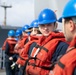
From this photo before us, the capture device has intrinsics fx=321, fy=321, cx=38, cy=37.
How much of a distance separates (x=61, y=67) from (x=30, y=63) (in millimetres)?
2515

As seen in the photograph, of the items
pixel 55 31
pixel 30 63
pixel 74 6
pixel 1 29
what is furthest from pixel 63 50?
pixel 1 29

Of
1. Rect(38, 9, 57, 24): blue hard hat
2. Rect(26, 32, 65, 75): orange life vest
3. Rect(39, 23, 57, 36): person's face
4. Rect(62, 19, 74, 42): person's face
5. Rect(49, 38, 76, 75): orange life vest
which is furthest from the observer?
Rect(38, 9, 57, 24): blue hard hat

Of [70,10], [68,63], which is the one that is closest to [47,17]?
[70,10]

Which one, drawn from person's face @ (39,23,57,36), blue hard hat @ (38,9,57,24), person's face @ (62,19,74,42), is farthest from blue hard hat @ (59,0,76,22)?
blue hard hat @ (38,9,57,24)

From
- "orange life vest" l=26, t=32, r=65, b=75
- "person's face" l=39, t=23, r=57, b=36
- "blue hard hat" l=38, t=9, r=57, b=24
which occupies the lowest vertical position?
"orange life vest" l=26, t=32, r=65, b=75

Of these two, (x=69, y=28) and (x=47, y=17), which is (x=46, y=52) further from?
(x=69, y=28)

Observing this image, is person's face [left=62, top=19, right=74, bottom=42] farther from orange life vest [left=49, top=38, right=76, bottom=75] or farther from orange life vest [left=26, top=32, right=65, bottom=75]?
orange life vest [left=26, top=32, right=65, bottom=75]

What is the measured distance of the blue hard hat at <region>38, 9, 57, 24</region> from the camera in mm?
4699

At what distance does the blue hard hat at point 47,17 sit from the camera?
4.70 metres

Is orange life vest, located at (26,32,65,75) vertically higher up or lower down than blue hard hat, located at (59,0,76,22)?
lower down

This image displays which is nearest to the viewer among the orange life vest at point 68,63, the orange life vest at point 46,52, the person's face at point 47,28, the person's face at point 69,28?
the orange life vest at point 68,63

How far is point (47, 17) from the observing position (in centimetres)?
486

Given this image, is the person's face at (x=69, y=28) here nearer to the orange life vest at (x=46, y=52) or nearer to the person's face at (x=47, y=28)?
the orange life vest at (x=46, y=52)

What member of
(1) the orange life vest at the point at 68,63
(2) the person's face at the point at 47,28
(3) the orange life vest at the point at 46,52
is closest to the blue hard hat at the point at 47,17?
(2) the person's face at the point at 47,28
